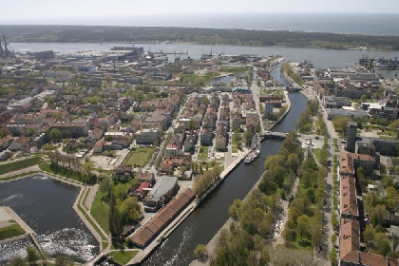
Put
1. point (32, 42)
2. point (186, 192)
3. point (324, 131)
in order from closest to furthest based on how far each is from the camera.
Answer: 1. point (186, 192)
2. point (324, 131)
3. point (32, 42)

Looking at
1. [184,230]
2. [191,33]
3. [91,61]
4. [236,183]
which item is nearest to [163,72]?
[91,61]

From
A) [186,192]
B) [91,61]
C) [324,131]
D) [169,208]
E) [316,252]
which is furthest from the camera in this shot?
[91,61]

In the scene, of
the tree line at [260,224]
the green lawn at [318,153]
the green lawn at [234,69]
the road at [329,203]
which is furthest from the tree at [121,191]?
the green lawn at [234,69]

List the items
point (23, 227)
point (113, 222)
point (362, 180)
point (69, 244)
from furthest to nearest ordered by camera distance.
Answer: point (362, 180), point (23, 227), point (69, 244), point (113, 222)

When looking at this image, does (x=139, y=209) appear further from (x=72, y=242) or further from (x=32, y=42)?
(x=32, y=42)

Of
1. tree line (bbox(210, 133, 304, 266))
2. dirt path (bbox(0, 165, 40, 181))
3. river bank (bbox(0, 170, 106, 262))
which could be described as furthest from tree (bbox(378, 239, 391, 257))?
dirt path (bbox(0, 165, 40, 181))

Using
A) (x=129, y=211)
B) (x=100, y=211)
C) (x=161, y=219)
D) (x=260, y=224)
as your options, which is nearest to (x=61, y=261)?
(x=129, y=211)

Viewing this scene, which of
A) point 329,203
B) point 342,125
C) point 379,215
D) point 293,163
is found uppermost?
point 342,125

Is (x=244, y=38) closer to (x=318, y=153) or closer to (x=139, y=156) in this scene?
(x=318, y=153)
